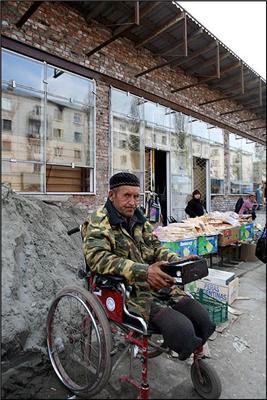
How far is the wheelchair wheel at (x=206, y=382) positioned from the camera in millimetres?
1540

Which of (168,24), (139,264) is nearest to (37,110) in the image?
(168,24)

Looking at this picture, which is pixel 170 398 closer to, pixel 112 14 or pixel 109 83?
pixel 109 83

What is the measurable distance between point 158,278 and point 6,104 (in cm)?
383

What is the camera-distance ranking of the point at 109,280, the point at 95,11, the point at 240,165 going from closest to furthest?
the point at 109,280, the point at 95,11, the point at 240,165

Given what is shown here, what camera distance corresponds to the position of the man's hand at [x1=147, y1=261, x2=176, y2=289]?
5.09 ft

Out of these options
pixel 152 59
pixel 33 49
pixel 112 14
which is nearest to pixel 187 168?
pixel 152 59

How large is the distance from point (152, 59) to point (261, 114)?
22.7 ft

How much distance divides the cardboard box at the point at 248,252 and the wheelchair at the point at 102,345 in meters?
4.05

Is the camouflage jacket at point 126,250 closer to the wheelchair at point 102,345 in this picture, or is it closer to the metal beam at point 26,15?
the wheelchair at point 102,345

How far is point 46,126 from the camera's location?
4.70 metres

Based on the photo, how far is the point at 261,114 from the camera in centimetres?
1169

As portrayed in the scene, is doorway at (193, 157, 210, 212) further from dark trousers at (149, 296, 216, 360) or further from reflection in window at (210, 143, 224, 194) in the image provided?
dark trousers at (149, 296, 216, 360)

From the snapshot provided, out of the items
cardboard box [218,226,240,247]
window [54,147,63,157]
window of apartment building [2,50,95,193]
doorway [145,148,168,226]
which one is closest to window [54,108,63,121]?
window of apartment building [2,50,95,193]

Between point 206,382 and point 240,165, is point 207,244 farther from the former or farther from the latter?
point 240,165
